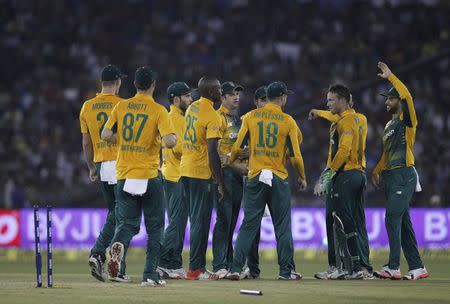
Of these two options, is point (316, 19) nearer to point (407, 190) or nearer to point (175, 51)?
point (175, 51)

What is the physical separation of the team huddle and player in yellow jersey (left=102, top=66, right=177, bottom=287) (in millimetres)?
707

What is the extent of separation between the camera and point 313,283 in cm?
1367

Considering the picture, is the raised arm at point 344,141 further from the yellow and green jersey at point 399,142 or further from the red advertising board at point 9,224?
the red advertising board at point 9,224

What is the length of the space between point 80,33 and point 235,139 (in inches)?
741

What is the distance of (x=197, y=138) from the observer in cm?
1448

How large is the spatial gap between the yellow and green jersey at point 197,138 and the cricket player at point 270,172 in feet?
1.38

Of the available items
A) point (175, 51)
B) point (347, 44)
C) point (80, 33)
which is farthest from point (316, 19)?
point (80, 33)

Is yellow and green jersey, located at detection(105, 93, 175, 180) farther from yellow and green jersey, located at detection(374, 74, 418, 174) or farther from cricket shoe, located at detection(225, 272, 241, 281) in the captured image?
yellow and green jersey, located at detection(374, 74, 418, 174)

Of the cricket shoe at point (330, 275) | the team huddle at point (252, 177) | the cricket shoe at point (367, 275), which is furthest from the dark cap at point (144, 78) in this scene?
the cricket shoe at point (367, 275)

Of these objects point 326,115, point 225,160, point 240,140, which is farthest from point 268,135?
point 326,115

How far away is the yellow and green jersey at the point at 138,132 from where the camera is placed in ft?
41.9

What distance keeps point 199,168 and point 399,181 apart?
8.53 ft

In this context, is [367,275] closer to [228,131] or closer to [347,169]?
[347,169]

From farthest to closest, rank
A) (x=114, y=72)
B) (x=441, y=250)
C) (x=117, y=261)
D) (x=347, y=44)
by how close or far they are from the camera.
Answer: (x=347, y=44), (x=441, y=250), (x=114, y=72), (x=117, y=261)
